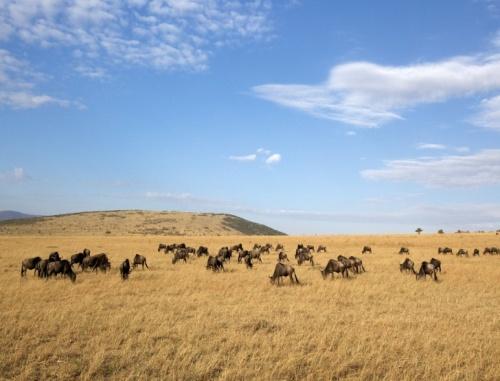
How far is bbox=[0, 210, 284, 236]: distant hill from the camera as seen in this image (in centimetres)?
10131

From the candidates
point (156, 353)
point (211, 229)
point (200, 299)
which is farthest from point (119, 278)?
point (211, 229)

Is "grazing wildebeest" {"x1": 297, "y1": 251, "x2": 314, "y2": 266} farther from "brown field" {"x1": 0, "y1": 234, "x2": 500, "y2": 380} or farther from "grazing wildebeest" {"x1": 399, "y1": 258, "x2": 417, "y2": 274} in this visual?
"brown field" {"x1": 0, "y1": 234, "x2": 500, "y2": 380}

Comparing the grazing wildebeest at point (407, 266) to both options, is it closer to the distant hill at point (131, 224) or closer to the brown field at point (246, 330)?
the brown field at point (246, 330)

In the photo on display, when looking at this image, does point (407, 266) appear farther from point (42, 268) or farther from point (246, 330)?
point (42, 268)

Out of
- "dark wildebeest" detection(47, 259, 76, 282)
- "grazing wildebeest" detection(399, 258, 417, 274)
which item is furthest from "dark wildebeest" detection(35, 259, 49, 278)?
"grazing wildebeest" detection(399, 258, 417, 274)

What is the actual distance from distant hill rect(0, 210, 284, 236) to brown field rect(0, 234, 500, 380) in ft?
278

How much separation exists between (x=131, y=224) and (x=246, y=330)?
11186 cm

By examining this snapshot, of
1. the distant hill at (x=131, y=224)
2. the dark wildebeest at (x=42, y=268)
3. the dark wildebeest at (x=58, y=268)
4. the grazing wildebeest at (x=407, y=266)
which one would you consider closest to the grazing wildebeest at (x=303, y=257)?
the grazing wildebeest at (x=407, y=266)

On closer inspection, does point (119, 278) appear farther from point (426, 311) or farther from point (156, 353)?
point (426, 311)

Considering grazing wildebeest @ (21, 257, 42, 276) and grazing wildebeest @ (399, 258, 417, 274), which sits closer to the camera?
grazing wildebeest @ (21, 257, 42, 276)

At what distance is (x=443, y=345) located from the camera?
10914mm

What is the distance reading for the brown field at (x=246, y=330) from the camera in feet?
29.8

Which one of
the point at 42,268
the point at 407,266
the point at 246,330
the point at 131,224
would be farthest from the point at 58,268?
the point at 131,224

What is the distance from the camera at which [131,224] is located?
391 feet
